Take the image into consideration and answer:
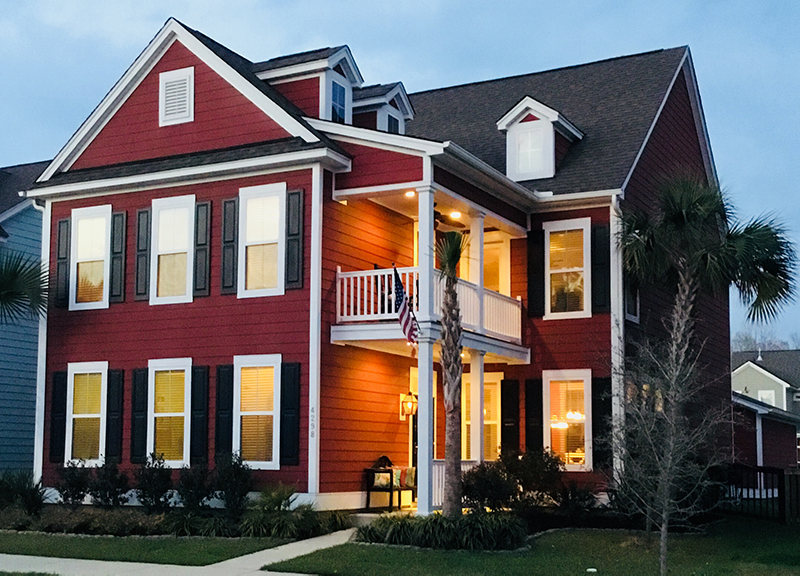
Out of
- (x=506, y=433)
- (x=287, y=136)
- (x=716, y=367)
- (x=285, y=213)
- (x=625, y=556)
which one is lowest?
(x=625, y=556)

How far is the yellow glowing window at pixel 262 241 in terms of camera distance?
19.4 meters

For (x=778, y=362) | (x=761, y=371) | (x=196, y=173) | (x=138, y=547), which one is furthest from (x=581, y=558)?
(x=778, y=362)

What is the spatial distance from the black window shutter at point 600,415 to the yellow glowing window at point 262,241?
22.9 ft

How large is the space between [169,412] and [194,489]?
2.14 m

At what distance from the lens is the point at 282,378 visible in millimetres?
18859

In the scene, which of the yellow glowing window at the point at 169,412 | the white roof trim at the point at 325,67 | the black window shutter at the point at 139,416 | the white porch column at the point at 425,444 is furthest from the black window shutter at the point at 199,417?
the white roof trim at the point at 325,67

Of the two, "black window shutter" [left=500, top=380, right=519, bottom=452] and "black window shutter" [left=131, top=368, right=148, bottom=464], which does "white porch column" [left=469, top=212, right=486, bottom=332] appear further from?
"black window shutter" [left=131, top=368, right=148, bottom=464]

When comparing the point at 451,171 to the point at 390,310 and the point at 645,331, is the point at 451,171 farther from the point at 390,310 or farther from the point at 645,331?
the point at 645,331

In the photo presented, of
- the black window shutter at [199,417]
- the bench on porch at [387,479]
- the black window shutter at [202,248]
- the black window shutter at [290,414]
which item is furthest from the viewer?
the black window shutter at [202,248]

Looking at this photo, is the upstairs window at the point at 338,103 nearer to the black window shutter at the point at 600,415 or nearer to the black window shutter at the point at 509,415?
the black window shutter at the point at 509,415

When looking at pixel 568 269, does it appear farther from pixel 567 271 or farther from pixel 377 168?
pixel 377 168

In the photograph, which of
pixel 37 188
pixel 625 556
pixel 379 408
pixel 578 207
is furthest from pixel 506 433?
pixel 37 188

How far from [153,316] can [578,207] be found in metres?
9.02

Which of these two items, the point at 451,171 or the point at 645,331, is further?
the point at 645,331
